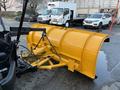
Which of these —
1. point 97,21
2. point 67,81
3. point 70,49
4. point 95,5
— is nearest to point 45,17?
point 97,21

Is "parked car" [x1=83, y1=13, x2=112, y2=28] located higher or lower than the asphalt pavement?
lower

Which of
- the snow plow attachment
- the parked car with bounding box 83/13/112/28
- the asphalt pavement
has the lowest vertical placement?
the parked car with bounding box 83/13/112/28

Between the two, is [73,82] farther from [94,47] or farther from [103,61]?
[103,61]

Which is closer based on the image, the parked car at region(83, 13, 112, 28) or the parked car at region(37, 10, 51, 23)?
the parked car at region(83, 13, 112, 28)

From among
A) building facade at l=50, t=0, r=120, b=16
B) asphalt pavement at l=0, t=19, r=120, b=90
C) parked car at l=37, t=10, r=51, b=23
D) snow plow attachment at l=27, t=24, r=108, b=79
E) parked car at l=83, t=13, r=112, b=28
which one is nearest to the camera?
snow plow attachment at l=27, t=24, r=108, b=79

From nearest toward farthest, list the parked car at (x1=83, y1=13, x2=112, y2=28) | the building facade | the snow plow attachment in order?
the snow plow attachment < the parked car at (x1=83, y1=13, x2=112, y2=28) < the building facade

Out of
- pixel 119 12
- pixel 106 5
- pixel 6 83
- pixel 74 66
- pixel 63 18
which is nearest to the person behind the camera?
pixel 6 83

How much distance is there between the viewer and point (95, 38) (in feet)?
17.3

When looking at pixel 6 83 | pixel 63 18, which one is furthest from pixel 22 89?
pixel 63 18

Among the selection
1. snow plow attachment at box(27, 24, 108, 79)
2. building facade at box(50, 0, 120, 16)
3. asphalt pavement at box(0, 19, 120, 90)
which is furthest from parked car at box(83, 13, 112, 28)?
snow plow attachment at box(27, 24, 108, 79)

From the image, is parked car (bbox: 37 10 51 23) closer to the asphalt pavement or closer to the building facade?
the building facade

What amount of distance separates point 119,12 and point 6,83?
31.2 m

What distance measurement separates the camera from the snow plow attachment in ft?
17.0

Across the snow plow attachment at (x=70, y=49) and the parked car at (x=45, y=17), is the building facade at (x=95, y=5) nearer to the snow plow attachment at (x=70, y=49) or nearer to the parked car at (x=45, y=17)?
the parked car at (x=45, y=17)
